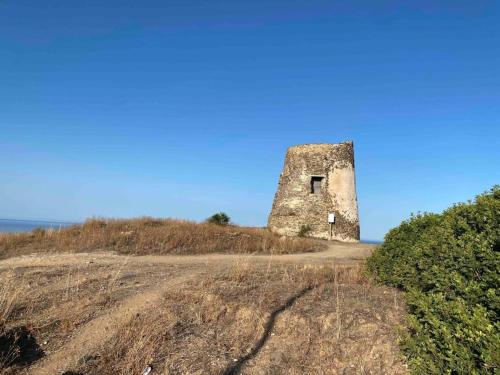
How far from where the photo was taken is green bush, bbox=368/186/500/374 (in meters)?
3.51

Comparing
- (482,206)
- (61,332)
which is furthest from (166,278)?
(482,206)

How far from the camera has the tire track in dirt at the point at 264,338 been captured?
536 centimetres

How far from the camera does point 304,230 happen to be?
23141 millimetres

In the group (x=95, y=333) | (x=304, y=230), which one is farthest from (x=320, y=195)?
(x=95, y=333)

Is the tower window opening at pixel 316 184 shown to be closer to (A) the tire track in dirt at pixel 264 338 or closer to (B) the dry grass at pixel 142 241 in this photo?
(B) the dry grass at pixel 142 241

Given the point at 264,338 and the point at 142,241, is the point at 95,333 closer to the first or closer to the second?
the point at 264,338

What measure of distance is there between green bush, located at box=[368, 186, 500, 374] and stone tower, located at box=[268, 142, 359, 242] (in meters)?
17.3

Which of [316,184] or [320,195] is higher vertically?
[316,184]

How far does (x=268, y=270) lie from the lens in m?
9.98

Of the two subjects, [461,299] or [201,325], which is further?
[201,325]

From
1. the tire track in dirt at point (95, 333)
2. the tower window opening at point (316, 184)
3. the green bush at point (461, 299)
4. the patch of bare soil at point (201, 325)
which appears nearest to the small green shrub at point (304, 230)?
the tower window opening at point (316, 184)

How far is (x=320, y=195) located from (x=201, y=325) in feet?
58.5

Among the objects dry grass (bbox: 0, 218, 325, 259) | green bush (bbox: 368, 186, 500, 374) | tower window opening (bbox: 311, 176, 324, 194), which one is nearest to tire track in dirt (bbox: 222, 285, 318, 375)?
green bush (bbox: 368, 186, 500, 374)

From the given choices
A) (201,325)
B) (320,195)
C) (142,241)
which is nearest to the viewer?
(201,325)
